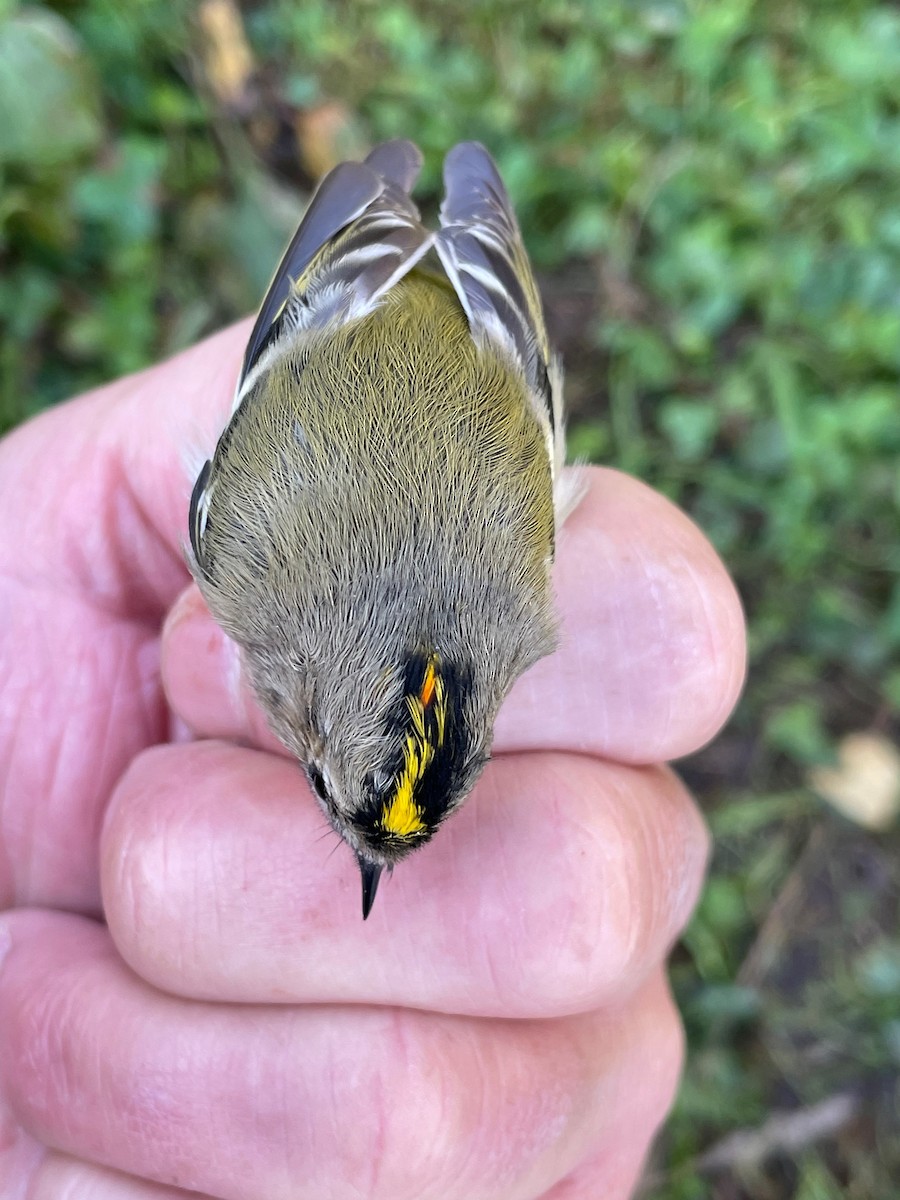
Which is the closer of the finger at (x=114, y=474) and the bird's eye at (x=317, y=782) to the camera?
the bird's eye at (x=317, y=782)

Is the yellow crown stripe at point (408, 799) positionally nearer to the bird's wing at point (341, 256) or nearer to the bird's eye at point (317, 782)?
the bird's eye at point (317, 782)

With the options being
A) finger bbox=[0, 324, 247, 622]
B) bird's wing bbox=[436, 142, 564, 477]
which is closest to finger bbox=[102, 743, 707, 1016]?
finger bbox=[0, 324, 247, 622]

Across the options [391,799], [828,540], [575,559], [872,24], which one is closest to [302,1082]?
[391,799]

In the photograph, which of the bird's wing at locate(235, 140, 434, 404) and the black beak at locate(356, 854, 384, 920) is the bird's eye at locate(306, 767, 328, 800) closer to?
the black beak at locate(356, 854, 384, 920)

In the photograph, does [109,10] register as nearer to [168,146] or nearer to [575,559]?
[168,146]

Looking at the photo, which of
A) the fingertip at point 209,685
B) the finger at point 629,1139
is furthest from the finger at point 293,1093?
the fingertip at point 209,685

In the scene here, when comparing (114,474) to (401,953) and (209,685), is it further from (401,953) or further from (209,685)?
(401,953)
